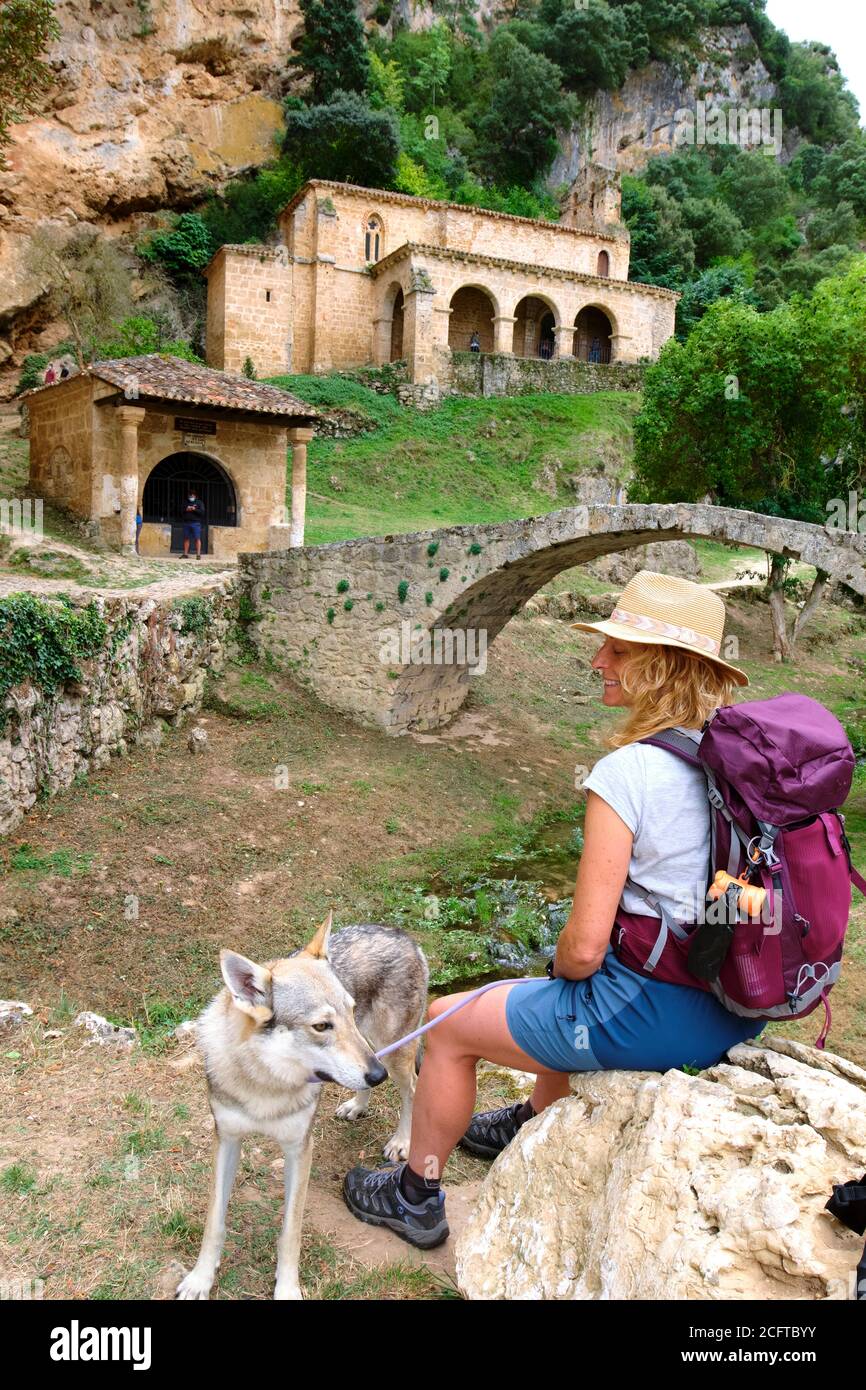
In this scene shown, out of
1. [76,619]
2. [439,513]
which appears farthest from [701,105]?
[76,619]

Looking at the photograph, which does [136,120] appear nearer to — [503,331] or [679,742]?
[503,331]

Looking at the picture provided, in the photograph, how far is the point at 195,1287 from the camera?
2875mm

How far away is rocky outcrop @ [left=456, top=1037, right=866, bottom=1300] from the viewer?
6.86 ft

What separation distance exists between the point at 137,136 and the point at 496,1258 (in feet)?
124

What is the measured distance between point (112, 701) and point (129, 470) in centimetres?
700

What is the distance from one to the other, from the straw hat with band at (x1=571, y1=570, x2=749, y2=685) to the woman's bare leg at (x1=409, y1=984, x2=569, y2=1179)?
121 cm

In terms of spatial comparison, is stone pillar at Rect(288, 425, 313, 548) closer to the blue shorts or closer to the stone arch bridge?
the stone arch bridge

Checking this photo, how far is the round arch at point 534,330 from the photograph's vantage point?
39312mm

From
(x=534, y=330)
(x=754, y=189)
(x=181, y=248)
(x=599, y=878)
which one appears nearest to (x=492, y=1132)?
(x=599, y=878)

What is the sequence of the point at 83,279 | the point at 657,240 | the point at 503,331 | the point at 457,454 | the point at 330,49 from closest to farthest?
the point at 83,279 → the point at 457,454 → the point at 503,331 → the point at 330,49 → the point at 657,240

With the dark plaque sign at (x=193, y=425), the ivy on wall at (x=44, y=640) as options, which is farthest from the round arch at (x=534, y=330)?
the ivy on wall at (x=44, y=640)

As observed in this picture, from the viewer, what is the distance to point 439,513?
25.4m

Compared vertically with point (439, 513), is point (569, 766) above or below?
below
